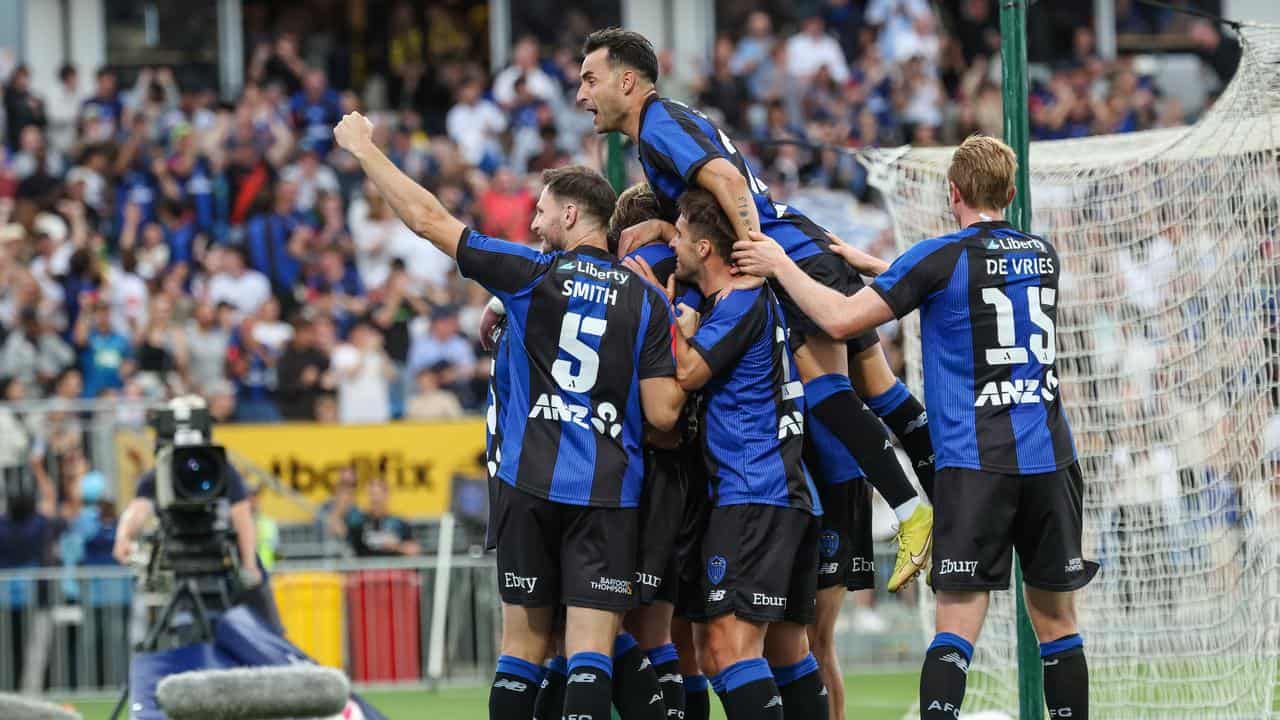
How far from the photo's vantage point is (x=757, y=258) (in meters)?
7.01

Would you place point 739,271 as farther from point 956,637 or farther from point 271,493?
point 271,493

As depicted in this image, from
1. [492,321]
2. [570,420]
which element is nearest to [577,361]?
[570,420]

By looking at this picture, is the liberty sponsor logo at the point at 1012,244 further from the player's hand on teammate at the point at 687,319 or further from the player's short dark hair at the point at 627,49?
the player's short dark hair at the point at 627,49

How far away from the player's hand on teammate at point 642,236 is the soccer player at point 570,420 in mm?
453

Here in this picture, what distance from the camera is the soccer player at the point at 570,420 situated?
6863 mm

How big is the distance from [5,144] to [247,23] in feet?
15.1

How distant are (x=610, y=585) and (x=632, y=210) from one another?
1.66 m

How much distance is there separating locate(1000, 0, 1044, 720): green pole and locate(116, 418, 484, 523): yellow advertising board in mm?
8161

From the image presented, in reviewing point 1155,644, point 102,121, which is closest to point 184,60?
point 102,121

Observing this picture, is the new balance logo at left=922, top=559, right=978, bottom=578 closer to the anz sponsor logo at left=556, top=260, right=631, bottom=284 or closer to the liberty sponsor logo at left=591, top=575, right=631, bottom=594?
the liberty sponsor logo at left=591, top=575, right=631, bottom=594

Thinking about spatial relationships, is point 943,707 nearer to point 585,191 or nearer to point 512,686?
point 512,686

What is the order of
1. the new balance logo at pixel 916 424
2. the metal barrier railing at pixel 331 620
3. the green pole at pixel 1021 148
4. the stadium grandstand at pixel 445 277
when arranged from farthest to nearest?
the metal barrier railing at pixel 331 620 < the stadium grandstand at pixel 445 277 < the green pole at pixel 1021 148 < the new balance logo at pixel 916 424

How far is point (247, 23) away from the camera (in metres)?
23.9

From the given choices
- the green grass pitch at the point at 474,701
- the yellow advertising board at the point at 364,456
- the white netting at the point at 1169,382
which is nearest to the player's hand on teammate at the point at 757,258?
the white netting at the point at 1169,382
